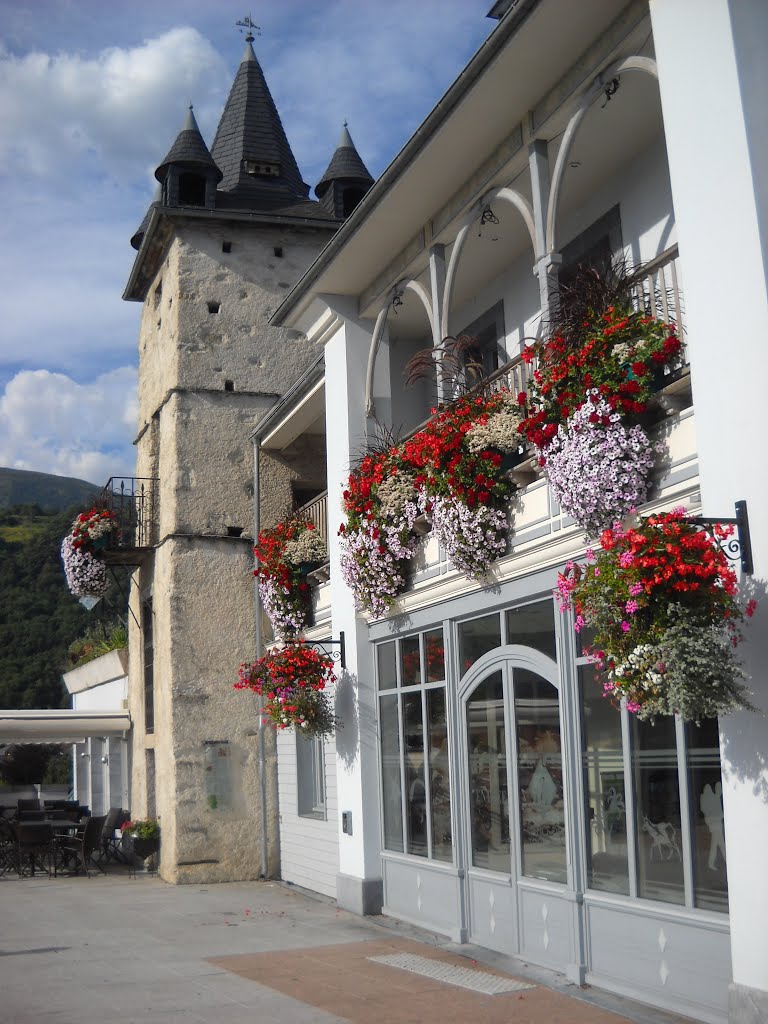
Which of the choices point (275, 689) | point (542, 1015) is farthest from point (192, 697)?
point (542, 1015)

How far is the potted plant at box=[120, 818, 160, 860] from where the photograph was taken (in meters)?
15.2

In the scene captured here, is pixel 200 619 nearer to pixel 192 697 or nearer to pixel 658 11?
pixel 192 697

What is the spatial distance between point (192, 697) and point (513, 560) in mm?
7715

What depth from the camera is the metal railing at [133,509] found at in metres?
16.3

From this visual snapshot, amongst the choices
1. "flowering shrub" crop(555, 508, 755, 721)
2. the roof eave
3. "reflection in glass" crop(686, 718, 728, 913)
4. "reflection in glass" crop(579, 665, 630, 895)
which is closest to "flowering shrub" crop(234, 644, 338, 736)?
the roof eave

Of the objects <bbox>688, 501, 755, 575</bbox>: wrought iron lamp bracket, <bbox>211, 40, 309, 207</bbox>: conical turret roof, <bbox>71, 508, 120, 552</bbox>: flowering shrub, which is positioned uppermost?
<bbox>211, 40, 309, 207</bbox>: conical turret roof

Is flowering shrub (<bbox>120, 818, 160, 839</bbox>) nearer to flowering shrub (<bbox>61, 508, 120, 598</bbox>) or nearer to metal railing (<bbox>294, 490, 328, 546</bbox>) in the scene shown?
flowering shrub (<bbox>61, 508, 120, 598</bbox>)

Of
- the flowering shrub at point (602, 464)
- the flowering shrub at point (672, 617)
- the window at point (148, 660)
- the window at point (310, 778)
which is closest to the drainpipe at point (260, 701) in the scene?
the window at point (310, 778)

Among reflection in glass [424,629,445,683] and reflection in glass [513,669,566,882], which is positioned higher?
reflection in glass [424,629,445,683]

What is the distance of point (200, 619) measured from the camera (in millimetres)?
15086

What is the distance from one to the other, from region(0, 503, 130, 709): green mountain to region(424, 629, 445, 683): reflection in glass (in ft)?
117

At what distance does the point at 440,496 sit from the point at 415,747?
110 inches

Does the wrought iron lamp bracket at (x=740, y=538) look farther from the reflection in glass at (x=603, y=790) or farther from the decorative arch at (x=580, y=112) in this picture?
the decorative arch at (x=580, y=112)

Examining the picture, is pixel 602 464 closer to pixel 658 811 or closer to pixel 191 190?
pixel 658 811
